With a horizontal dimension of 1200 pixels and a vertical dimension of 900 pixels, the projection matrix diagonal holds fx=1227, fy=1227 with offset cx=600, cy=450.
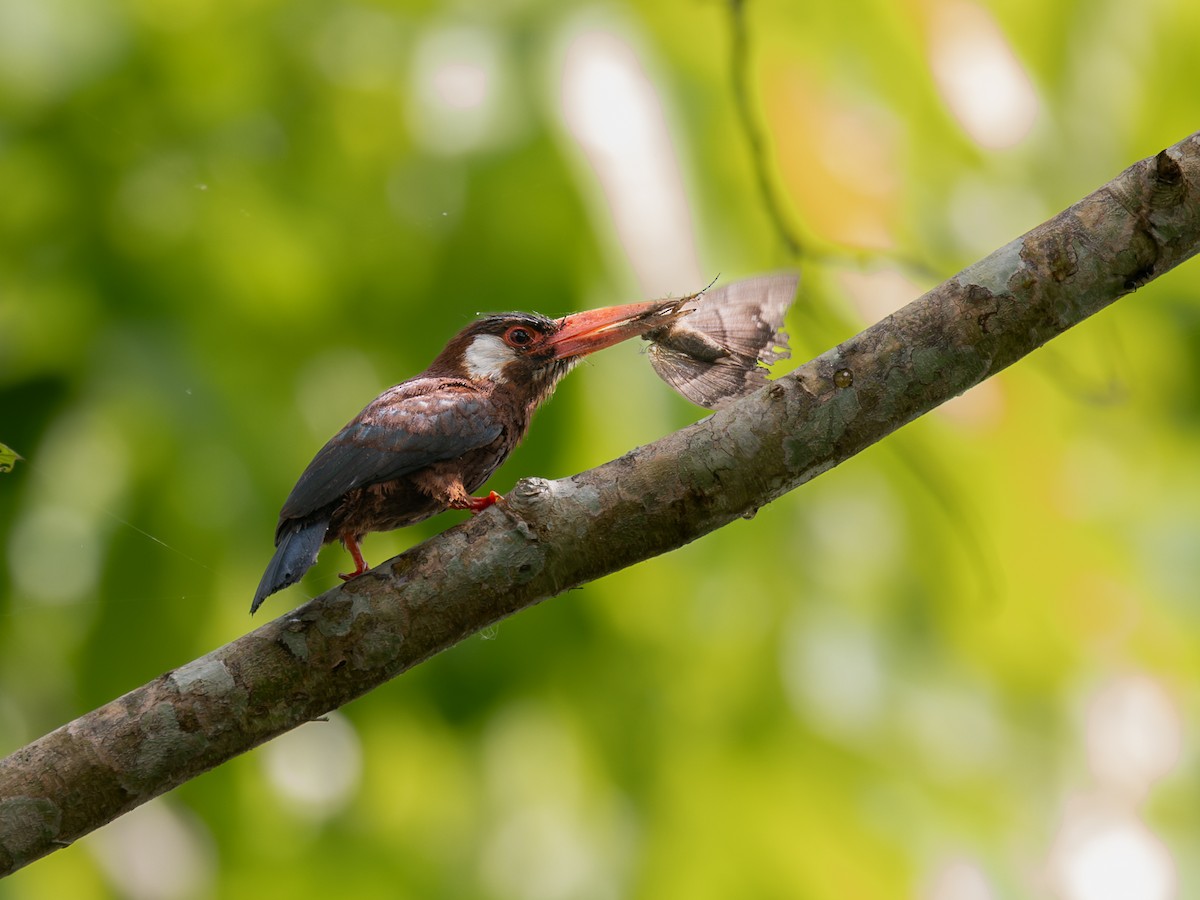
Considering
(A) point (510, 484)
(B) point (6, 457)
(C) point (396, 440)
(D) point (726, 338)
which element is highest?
(A) point (510, 484)

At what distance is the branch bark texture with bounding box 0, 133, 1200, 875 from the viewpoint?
2273mm

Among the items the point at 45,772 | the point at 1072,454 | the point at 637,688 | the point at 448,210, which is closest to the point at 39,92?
the point at 448,210

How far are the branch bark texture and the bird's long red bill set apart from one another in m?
0.73

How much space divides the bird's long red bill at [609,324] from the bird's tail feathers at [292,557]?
88 cm

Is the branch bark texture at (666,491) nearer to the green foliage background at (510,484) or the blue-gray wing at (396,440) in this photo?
the blue-gray wing at (396,440)

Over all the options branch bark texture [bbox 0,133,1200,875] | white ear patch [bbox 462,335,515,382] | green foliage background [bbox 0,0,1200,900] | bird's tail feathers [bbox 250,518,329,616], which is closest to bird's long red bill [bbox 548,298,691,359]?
white ear patch [bbox 462,335,515,382]

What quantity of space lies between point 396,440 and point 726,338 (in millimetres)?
902

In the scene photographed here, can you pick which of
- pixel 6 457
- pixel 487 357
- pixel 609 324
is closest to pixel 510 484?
pixel 487 357

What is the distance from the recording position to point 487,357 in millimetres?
3316

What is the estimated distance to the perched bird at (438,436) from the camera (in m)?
2.68

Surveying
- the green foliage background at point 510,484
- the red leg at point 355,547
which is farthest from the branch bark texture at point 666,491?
the green foliage background at point 510,484

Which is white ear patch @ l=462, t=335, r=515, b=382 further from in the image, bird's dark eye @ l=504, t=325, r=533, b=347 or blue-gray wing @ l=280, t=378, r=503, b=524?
blue-gray wing @ l=280, t=378, r=503, b=524

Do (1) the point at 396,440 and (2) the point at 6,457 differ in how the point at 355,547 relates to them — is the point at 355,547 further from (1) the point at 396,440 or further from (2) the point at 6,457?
(2) the point at 6,457

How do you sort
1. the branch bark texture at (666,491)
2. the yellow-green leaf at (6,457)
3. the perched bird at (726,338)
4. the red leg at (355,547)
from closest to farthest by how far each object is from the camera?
the yellow-green leaf at (6,457) → the branch bark texture at (666,491) → the red leg at (355,547) → the perched bird at (726,338)
